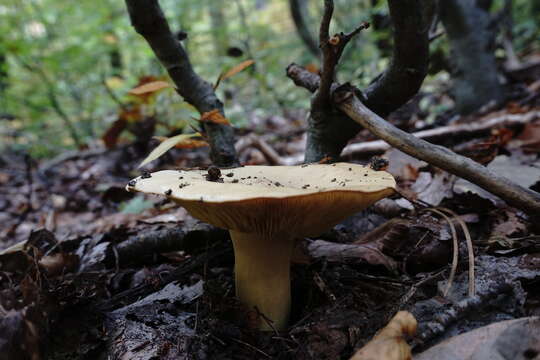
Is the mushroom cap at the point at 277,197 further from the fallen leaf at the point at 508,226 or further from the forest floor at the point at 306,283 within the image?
the fallen leaf at the point at 508,226

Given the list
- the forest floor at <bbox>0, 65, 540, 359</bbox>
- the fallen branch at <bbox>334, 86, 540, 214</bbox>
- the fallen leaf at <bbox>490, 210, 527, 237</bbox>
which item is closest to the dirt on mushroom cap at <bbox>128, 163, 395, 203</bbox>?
the fallen branch at <bbox>334, 86, 540, 214</bbox>

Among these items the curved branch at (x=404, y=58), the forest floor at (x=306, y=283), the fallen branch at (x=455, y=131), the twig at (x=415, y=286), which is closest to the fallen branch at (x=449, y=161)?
the forest floor at (x=306, y=283)

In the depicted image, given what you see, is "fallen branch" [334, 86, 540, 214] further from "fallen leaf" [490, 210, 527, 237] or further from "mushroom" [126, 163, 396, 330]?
"fallen leaf" [490, 210, 527, 237]

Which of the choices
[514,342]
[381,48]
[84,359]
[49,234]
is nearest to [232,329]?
[84,359]

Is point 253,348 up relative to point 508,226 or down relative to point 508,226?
down

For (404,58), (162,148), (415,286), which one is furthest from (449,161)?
(162,148)

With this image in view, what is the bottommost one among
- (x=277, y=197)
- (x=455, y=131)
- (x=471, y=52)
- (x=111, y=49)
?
(x=455, y=131)

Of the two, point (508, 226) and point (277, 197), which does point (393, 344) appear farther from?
point (508, 226)
